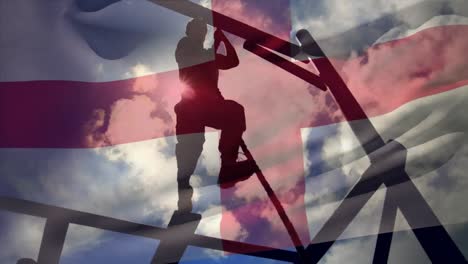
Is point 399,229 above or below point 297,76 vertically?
below

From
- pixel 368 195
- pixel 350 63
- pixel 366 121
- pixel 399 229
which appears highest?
pixel 350 63

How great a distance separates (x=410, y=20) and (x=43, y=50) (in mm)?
2600

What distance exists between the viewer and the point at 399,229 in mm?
4391

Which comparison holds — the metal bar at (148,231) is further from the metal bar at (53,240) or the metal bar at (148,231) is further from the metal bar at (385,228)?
the metal bar at (385,228)

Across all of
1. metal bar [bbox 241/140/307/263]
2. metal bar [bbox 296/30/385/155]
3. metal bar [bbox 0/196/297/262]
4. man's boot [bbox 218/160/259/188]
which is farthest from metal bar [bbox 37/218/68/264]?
metal bar [bbox 296/30/385/155]

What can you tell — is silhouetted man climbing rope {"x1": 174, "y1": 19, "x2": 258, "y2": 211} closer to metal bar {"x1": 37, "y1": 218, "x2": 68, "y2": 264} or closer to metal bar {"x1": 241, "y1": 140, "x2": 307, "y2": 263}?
metal bar {"x1": 241, "y1": 140, "x2": 307, "y2": 263}

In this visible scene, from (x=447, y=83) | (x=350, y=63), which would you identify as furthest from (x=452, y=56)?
(x=350, y=63)

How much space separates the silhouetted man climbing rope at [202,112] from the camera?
178 inches

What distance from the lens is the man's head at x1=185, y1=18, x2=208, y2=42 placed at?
470 cm

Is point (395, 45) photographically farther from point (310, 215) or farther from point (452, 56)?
point (310, 215)

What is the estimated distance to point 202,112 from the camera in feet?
15.1

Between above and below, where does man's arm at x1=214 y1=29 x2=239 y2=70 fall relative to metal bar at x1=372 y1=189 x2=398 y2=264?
above

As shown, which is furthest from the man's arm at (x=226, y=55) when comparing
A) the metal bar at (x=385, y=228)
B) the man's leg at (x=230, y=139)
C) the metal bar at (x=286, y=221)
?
the metal bar at (x=385, y=228)

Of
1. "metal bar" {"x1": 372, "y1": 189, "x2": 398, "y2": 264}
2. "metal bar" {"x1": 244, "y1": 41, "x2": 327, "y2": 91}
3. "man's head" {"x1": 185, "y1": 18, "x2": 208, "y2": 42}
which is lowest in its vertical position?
"metal bar" {"x1": 372, "y1": 189, "x2": 398, "y2": 264}
